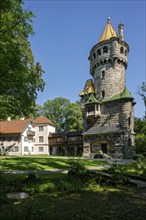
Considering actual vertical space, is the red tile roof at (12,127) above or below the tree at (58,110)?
below

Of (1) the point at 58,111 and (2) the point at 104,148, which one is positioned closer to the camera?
(2) the point at 104,148

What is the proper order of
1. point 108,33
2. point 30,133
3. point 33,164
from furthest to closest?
point 30,133, point 108,33, point 33,164

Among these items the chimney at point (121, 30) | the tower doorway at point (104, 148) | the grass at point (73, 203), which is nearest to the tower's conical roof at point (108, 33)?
the chimney at point (121, 30)

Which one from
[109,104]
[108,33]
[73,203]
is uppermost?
[108,33]

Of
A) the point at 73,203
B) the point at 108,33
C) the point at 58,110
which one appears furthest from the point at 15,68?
the point at 58,110

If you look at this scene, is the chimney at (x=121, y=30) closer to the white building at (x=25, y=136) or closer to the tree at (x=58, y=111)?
the white building at (x=25, y=136)

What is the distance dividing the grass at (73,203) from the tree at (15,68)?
5.02 meters

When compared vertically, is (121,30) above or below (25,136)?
above

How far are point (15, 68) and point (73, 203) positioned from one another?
7.27 meters

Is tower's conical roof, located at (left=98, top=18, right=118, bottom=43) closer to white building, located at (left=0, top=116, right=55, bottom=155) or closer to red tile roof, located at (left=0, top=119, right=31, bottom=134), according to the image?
white building, located at (left=0, top=116, right=55, bottom=155)

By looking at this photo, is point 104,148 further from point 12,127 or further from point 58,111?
point 58,111

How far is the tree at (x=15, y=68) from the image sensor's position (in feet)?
32.5

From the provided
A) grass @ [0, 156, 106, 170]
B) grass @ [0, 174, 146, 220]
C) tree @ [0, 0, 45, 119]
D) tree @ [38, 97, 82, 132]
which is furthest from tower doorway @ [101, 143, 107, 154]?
tree @ [38, 97, 82, 132]

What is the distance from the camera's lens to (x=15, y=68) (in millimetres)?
10398
